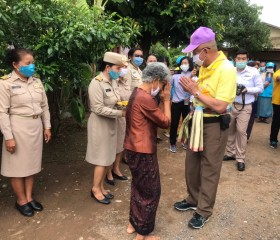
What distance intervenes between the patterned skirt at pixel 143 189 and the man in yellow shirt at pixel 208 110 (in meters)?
0.51

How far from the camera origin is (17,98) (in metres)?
2.85

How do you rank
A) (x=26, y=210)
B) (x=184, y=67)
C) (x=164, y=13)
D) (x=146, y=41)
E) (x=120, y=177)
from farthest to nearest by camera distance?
(x=146, y=41), (x=164, y=13), (x=184, y=67), (x=120, y=177), (x=26, y=210)

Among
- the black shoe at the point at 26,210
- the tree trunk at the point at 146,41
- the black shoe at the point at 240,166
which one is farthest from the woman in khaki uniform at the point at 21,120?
the tree trunk at the point at 146,41

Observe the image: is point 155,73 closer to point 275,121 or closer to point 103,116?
point 103,116

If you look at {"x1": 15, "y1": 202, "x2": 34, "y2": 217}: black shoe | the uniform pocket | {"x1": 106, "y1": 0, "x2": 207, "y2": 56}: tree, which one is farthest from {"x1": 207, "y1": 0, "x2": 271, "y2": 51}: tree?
{"x1": 15, "y1": 202, "x2": 34, "y2": 217}: black shoe

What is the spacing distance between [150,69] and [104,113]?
0.93 meters

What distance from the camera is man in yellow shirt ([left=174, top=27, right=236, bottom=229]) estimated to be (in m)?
2.65

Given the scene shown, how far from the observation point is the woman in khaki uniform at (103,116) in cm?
317

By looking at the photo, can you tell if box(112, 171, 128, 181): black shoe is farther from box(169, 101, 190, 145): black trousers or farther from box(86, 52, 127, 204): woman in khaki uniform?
box(169, 101, 190, 145): black trousers

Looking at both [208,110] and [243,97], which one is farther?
[243,97]

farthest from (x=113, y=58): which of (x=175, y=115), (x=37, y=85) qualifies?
(x=175, y=115)

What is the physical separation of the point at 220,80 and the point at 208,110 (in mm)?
331

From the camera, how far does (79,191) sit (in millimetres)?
3723

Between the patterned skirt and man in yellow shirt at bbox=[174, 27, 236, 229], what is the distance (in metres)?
0.51
